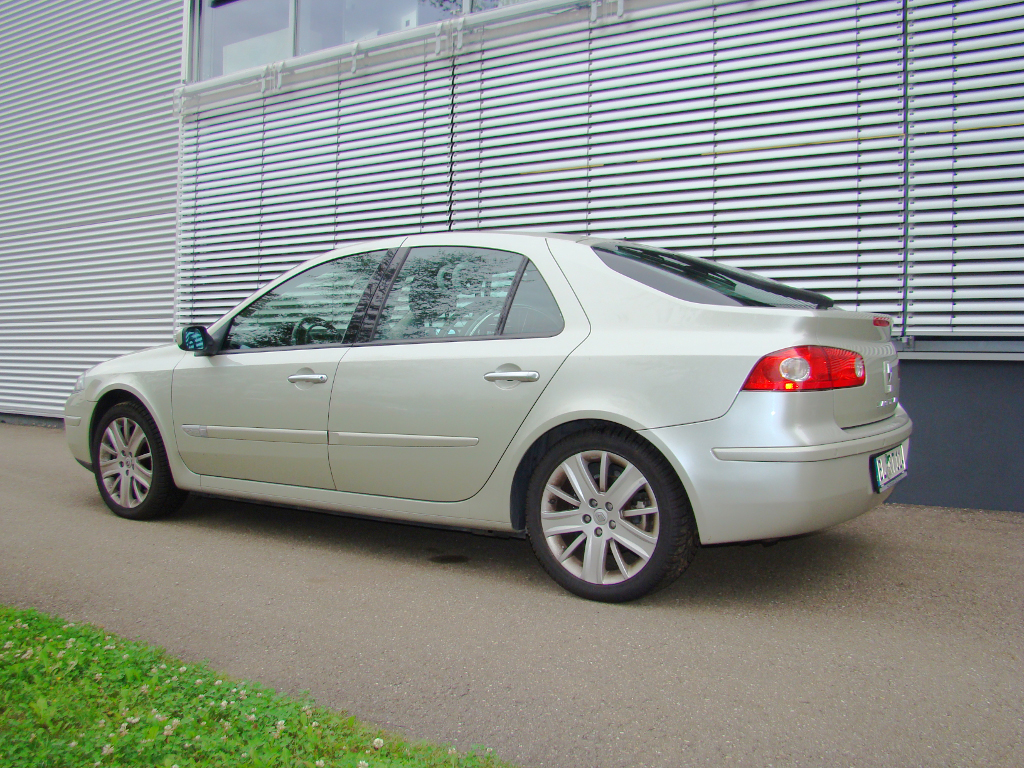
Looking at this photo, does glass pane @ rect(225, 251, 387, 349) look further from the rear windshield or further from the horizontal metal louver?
the horizontal metal louver

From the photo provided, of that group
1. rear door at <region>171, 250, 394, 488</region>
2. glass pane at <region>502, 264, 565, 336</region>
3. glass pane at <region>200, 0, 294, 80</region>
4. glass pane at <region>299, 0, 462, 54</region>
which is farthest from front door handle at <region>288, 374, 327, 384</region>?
glass pane at <region>200, 0, 294, 80</region>

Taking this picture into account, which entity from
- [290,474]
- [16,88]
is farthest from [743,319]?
[16,88]

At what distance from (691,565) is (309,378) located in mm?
2116

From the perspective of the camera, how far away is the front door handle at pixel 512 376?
137 inches

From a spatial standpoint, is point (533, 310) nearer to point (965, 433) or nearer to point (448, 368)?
point (448, 368)

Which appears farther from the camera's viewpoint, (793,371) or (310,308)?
(310,308)

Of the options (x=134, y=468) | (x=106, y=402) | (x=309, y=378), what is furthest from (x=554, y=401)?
(x=106, y=402)

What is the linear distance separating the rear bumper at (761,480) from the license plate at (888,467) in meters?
0.10

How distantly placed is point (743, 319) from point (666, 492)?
28.7 inches

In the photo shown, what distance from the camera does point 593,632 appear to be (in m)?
3.04

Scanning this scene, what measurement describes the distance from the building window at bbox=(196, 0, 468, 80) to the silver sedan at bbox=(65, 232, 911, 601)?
476 centimetres

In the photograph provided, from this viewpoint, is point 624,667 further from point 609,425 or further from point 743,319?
point 743,319

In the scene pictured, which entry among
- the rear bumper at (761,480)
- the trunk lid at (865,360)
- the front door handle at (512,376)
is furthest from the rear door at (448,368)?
the trunk lid at (865,360)

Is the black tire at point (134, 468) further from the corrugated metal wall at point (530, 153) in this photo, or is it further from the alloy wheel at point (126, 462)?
the corrugated metal wall at point (530, 153)
